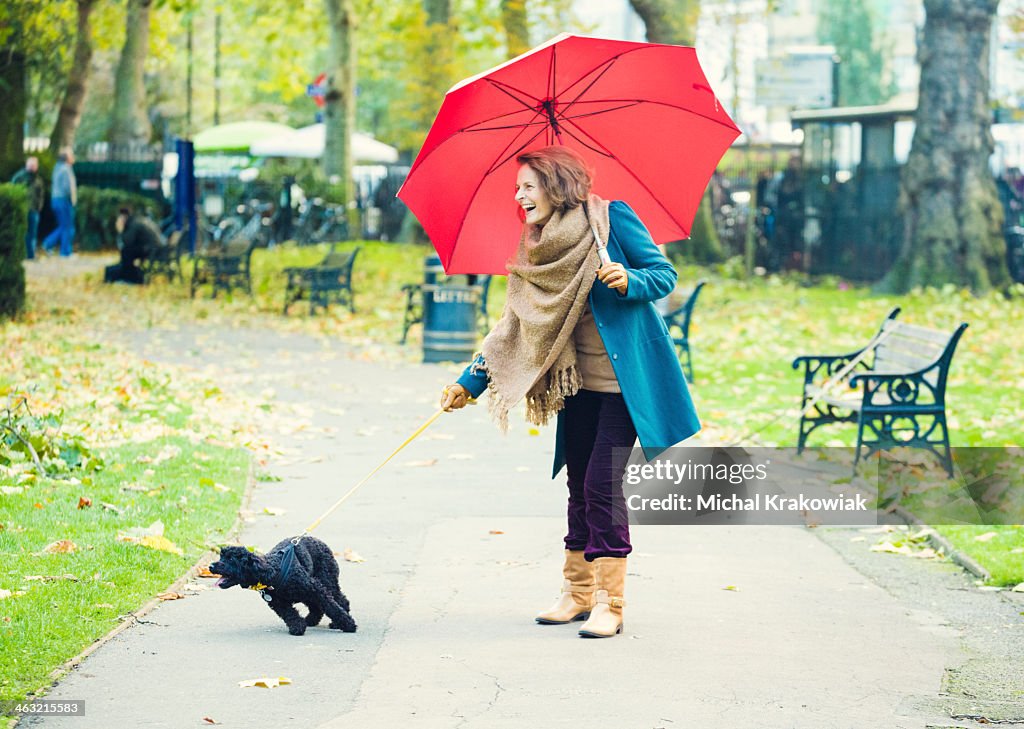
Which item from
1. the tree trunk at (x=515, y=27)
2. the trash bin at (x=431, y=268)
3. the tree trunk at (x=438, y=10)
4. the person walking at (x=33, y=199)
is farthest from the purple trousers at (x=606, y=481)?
the tree trunk at (x=438, y=10)

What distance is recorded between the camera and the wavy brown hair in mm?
5348

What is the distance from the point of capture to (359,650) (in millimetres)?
5273

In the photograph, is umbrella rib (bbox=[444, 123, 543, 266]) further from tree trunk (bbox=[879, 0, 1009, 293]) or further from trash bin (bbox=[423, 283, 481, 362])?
tree trunk (bbox=[879, 0, 1009, 293])

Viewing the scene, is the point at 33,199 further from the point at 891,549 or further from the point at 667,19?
the point at 891,549

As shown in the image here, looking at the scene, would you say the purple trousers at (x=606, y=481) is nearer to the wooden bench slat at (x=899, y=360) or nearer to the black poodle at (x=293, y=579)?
the black poodle at (x=293, y=579)

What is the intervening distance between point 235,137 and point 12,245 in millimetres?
25791

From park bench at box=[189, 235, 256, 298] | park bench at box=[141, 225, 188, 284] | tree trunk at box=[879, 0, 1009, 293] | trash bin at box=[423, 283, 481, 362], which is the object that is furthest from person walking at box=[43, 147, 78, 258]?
tree trunk at box=[879, 0, 1009, 293]

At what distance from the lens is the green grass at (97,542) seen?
5.10 meters

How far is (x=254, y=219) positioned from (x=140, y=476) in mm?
23746

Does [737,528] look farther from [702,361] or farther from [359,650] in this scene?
[702,361]

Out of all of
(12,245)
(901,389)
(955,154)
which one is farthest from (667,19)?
(901,389)

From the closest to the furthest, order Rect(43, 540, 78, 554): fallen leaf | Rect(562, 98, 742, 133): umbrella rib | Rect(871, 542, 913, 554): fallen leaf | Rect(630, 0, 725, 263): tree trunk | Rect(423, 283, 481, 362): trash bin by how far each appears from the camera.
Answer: Rect(562, 98, 742, 133): umbrella rib → Rect(43, 540, 78, 554): fallen leaf → Rect(871, 542, 913, 554): fallen leaf → Rect(423, 283, 481, 362): trash bin → Rect(630, 0, 725, 263): tree trunk
